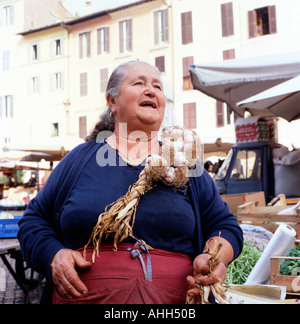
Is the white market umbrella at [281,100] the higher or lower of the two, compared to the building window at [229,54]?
lower

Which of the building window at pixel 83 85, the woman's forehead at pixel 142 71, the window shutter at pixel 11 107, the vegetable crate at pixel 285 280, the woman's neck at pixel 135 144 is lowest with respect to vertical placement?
the vegetable crate at pixel 285 280

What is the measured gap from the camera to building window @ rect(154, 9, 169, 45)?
20.4 meters

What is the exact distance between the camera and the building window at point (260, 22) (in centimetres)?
1706

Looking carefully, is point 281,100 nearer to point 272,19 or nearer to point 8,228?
point 8,228

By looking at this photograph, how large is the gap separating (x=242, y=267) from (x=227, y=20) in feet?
57.2

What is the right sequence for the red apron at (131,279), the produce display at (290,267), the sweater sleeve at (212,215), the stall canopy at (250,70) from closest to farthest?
the red apron at (131,279) → the sweater sleeve at (212,215) → the produce display at (290,267) → the stall canopy at (250,70)

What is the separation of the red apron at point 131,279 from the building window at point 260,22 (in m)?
17.8

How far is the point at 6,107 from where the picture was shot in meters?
25.5

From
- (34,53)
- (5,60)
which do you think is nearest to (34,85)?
(34,53)

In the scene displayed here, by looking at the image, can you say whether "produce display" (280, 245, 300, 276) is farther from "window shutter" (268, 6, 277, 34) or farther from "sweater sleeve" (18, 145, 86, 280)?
"window shutter" (268, 6, 277, 34)

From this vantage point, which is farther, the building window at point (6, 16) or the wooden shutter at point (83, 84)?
the building window at point (6, 16)

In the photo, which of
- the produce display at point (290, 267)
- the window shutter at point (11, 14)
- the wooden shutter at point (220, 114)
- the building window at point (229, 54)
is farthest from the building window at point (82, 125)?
the produce display at point (290, 267)

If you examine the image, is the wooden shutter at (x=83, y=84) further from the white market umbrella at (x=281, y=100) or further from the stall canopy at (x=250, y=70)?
the white market umbrella at (x=281, y=100)

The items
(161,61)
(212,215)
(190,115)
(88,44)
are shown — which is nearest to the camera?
(212,215)
